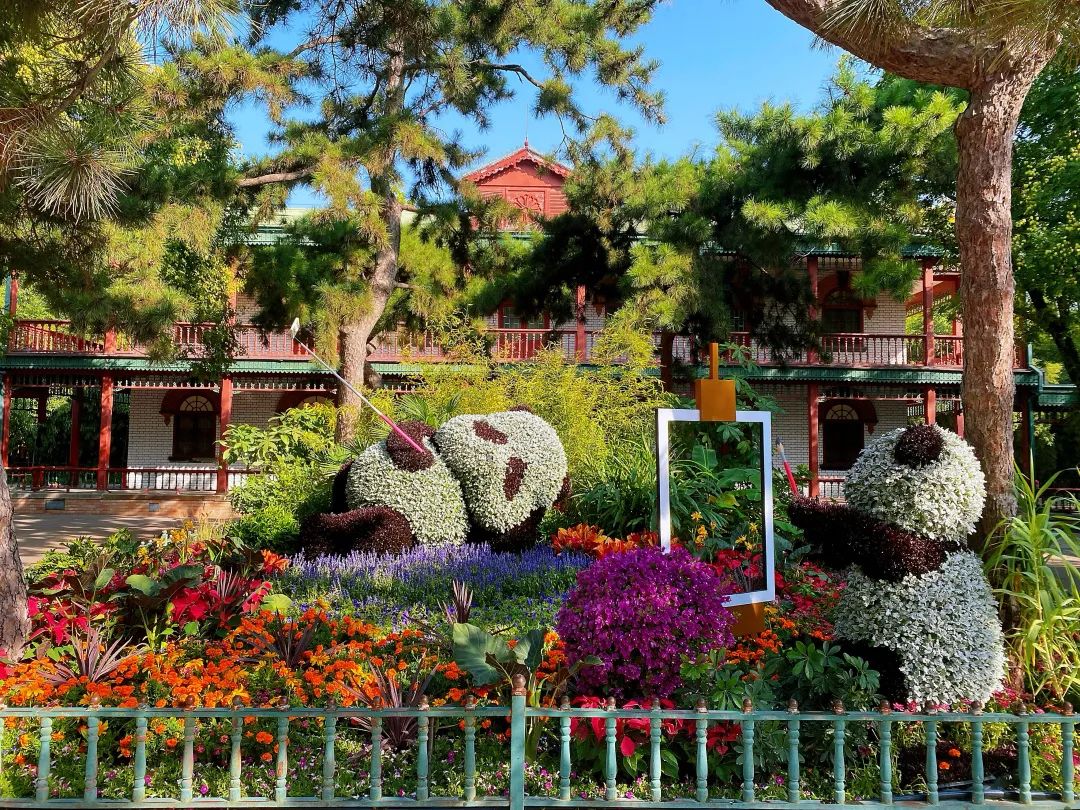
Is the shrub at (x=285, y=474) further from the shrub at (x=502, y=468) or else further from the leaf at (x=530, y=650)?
the leaf at (x=530, y=650)

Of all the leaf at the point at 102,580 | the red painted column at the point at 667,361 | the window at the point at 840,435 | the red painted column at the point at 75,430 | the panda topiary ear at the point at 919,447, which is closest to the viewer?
the panda topiary ear at the point at 919,447

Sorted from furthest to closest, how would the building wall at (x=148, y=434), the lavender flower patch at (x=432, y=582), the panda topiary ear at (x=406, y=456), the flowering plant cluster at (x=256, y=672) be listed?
the building wall at (x=148, y=434)
the panda topiary ear at (x=406, y=456)
the lavender flower patch at (x=432, y=582)
the flowering plant cluster at (x=256, y=672)

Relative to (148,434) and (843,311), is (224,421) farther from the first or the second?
(843,311)

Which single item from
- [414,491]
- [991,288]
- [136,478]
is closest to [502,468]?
[414,491]

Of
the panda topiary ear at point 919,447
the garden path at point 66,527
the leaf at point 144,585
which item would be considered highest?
the panda topiary ear at point 919,447

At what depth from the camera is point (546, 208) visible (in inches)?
838

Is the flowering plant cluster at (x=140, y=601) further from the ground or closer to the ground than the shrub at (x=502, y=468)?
closer to the ground

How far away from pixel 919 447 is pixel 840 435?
18.5 meters

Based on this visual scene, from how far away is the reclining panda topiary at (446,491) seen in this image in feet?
23.2

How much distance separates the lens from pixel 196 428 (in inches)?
814

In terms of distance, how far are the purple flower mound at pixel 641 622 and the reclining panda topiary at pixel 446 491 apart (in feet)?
11.5

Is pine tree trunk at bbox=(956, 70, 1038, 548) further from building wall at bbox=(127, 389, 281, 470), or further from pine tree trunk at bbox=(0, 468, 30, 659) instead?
building wall at bbox=(127, 389, 281, 470)

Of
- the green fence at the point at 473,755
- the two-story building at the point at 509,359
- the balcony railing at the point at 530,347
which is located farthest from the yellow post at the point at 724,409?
the balcony railing at the point at 530,347

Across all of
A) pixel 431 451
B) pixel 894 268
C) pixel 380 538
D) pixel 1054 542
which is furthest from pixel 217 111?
pixel 894 268
